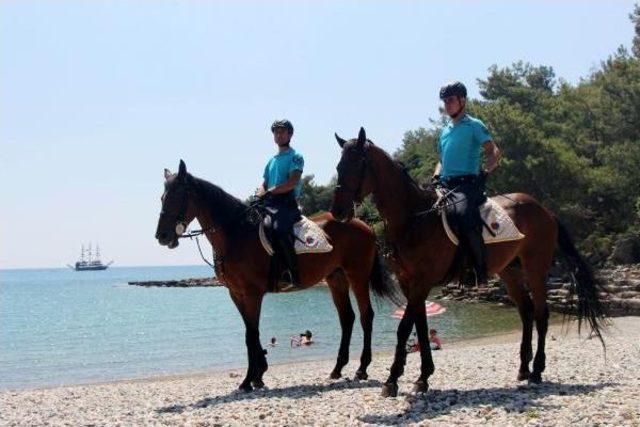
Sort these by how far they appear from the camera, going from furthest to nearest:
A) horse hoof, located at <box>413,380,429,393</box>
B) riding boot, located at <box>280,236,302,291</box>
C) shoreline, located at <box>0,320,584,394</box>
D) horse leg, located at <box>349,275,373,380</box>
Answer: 1. shoreline, located at <box>0,320,584,394</box>
2. horse leg, located at <box>349,275,373,380</box>
3. riding boot, located at <box>280,236,302,291</box>
4. horse hoof, located at <box>413,380,429,393</box>

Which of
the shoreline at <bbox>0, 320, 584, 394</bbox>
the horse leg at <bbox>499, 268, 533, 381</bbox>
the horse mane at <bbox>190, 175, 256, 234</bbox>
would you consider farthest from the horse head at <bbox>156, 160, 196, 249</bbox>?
the shoreline at <bbox>0, 320, 584, 394</bbox>

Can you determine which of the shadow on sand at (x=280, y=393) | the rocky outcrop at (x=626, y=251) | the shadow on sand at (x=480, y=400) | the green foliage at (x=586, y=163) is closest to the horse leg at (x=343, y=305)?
the shadow on sand at (x=280, y=393)

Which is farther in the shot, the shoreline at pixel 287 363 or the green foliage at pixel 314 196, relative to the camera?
the green foliage at pixel 314 196

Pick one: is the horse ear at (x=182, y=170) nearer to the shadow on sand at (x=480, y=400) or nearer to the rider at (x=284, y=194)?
the rider at (x=284, y=194)

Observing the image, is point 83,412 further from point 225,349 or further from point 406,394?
point 225,349

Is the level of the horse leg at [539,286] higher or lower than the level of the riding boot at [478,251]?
lower

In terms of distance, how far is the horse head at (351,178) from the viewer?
7777 mm

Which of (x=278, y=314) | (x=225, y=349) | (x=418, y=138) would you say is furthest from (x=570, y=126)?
(x=418, y=138)

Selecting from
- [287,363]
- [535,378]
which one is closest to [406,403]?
[535,378]

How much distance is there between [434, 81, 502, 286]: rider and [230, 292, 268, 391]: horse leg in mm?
3196

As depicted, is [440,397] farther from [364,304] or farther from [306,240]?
[306,240]

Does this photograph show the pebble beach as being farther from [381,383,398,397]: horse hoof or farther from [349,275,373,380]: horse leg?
[349,275,373,380]: horse leg

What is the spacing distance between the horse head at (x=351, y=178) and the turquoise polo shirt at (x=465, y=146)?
3.92ft

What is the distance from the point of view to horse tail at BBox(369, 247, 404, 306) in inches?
425
